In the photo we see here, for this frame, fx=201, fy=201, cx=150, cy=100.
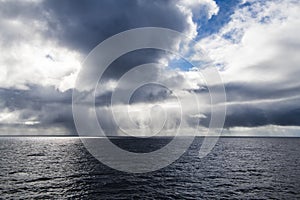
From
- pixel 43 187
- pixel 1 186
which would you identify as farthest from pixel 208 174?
pixel 1 186

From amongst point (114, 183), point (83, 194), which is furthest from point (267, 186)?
point (83, 194)

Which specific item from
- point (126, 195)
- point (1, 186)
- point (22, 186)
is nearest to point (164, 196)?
point (126, 195)

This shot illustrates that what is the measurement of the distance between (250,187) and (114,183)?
3271 centimetres

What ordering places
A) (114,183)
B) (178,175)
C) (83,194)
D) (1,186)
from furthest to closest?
(178,175) → (114,183) → (1,186) → (83,194)

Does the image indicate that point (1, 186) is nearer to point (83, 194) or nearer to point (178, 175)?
point (83, 194)

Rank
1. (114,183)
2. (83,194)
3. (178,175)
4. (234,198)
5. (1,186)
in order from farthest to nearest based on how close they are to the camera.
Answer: (178,175) < (114,183) < (1,186) < (83,194) < (234,198)

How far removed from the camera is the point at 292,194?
4222 cm

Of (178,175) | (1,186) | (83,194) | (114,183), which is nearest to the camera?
(83,194)

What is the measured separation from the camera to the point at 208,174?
6209cm

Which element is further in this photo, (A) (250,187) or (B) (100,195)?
(A) (250,187)

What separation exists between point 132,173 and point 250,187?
1304 inches

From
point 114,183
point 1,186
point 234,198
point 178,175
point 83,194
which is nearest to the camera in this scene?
point 234,198

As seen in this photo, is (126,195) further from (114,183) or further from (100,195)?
(114,183)

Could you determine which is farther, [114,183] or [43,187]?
[114,183]
